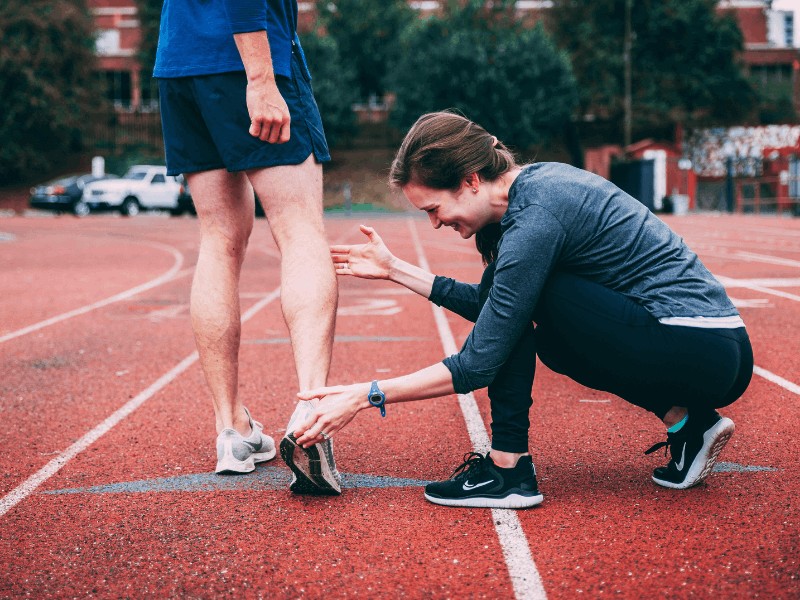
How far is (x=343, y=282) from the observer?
1009cm

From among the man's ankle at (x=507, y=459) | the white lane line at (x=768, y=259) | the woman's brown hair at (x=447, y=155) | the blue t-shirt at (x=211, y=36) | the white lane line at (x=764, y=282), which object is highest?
the blue t-shirt at (x=211, y=36)

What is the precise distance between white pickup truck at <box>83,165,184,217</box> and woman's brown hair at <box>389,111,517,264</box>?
28.9 metres

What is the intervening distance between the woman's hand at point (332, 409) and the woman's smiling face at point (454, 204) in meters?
0.55

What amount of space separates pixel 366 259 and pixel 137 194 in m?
29.3

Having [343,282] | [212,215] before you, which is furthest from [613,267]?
[343,282]

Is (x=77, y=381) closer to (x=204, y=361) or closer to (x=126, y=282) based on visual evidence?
(x=204, y=361)

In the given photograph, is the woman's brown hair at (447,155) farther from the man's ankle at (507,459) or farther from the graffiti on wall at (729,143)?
the graffiti on wall at (729,143)

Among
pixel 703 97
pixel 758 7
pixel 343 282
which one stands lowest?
pixel 343 282

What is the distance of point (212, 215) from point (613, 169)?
1364 inches

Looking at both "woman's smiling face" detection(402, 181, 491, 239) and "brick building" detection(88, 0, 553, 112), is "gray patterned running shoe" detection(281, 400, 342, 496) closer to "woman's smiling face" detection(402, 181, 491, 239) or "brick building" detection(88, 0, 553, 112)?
"woman's smiling face" detection(402, 181, 491, 239)

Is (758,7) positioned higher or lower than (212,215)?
higher

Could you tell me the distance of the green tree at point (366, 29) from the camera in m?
48.0

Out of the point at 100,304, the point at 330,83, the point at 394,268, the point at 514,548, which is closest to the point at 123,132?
the point at 330,83

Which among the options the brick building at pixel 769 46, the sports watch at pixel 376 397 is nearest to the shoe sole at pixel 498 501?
the sports watch at pixel 376 397
